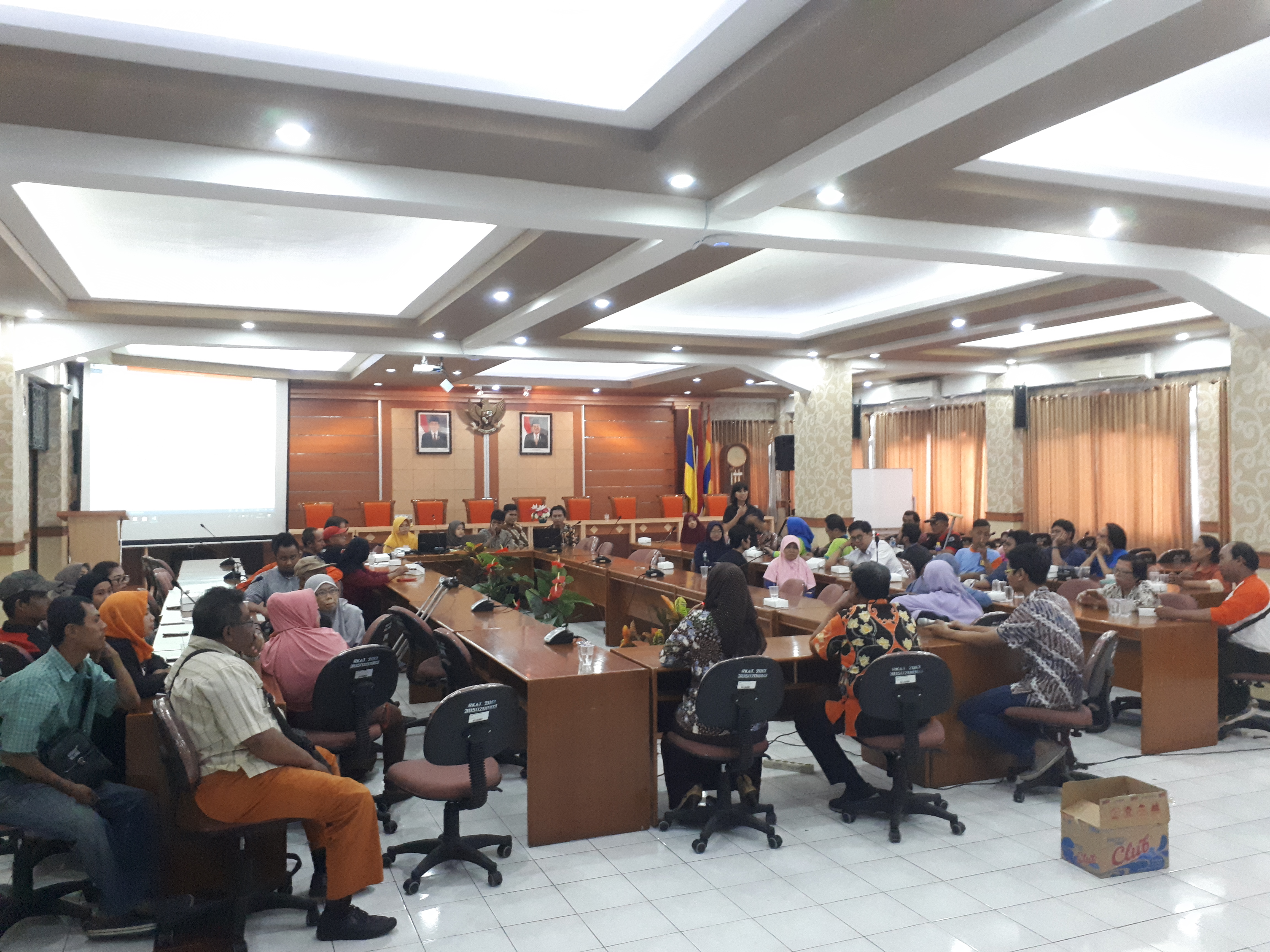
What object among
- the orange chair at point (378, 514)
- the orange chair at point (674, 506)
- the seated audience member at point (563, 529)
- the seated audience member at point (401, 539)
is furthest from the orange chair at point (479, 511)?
the seated audience member at point (401, 539)

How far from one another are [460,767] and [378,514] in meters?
11.5

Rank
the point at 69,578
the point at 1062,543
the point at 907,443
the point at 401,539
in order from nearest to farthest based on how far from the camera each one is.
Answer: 1. the point at 69,578
2. the point at 1062,543
3. the point at 401,539
4. the point at 907,443

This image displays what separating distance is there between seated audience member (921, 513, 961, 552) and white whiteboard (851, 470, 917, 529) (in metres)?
0.62

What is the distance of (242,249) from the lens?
6.90 meters

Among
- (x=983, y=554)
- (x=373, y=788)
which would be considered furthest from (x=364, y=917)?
(x=983, y=554)

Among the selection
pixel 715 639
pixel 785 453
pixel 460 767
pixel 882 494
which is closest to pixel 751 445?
pixel 785 453

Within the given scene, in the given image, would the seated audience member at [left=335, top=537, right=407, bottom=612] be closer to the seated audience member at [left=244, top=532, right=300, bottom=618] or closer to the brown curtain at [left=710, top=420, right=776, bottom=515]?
the seated audience member at [left=244, top=532, right=300, bottom=618]

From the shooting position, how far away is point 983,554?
915 cm

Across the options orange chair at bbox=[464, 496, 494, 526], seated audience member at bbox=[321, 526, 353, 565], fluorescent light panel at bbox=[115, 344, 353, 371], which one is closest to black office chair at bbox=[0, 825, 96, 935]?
seated audience member at bbox=[321, 526, 353, 565]

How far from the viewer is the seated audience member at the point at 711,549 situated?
8.68 metres

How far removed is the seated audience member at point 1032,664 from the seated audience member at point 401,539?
7.05 metres

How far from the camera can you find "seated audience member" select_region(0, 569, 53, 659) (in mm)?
4000

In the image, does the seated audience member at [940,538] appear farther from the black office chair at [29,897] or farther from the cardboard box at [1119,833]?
the black office chair at [29,897]

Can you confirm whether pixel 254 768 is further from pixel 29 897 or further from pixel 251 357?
pixel 251 357
